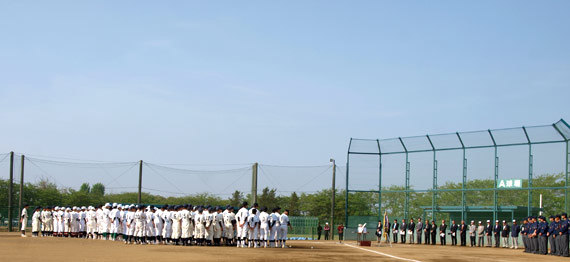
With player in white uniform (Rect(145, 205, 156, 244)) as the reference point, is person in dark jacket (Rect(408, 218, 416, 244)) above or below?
below

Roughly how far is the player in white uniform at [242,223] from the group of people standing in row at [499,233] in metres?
10.4

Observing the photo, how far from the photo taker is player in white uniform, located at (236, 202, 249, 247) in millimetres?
23891

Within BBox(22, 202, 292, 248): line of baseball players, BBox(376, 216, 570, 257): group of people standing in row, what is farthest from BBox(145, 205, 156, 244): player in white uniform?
BBox(376, 216, 570, 257): group of people standing in row

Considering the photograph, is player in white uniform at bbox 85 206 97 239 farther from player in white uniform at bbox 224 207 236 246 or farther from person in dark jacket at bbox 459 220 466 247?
person in dark jacket at bbox 459 220 466 247

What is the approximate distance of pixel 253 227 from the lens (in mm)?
24078

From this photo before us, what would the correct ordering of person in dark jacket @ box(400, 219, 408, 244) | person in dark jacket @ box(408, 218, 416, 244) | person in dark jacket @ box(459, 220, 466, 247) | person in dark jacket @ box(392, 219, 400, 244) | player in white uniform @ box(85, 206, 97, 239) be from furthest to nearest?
person in dark jacket @ box(392, 219, 400, 244) < person in dark jacket @ box(400, 219, 408, 244) < person in dark jacket @ box(408, 218, 416, 244) < person in dark jacket @ box(459, 220, 466, 247) < player in white uniform @ box(85, 206, 97, 239)

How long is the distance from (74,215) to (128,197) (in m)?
29.7

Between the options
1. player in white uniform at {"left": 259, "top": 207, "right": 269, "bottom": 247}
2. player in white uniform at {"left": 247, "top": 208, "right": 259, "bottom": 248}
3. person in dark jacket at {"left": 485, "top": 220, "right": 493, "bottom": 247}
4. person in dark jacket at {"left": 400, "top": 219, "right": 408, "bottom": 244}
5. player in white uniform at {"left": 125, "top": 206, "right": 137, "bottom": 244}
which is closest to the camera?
player in white uniform at {"left": 247, "top": 208, "right": 259, "bottom": 248}

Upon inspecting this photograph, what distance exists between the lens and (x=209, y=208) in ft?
82.0

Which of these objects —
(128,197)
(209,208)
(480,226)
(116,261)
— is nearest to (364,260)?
(116,261)

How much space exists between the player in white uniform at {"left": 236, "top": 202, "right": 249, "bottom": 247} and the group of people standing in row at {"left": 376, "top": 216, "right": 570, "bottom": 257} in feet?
34.2

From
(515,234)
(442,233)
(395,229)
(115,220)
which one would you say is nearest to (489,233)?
(515,234)

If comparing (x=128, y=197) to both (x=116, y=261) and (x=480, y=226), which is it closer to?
(x=480, y=226)

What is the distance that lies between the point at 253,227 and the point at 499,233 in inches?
527
